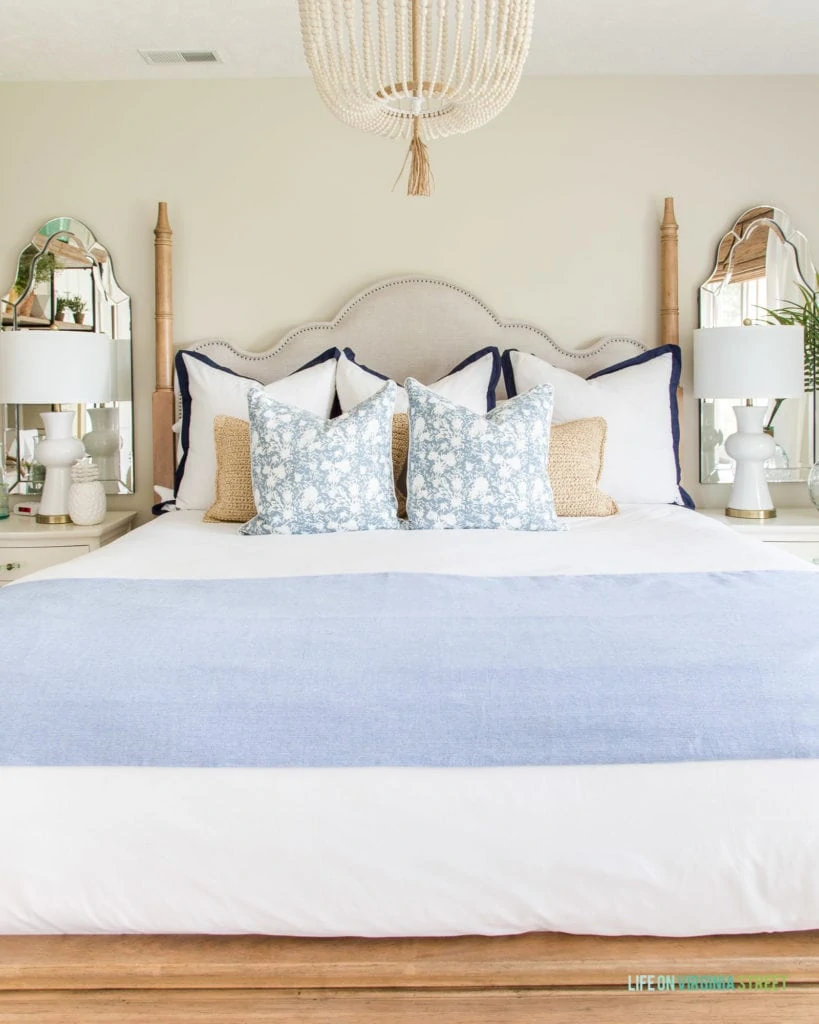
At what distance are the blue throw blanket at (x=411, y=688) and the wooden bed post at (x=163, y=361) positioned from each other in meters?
2.02

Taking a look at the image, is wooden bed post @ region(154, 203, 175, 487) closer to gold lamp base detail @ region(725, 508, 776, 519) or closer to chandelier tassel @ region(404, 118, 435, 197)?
chandelier tassel @ region(404, 118, 435, 197)

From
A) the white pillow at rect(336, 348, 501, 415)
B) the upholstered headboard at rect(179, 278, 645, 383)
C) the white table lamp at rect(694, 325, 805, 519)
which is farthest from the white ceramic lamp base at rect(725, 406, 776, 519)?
the white pillow at rect(336, 348, 501, 415)

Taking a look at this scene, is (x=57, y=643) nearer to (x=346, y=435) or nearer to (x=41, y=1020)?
(x=41, y=1020)

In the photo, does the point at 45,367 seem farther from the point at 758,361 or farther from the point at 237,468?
the point at 758,361

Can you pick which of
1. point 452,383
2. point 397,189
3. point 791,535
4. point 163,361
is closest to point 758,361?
point 791,535

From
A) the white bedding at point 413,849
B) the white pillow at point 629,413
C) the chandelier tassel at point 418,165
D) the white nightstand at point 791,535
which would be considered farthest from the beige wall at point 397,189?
the white bedding at point 413,849

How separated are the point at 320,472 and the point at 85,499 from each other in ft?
→ 3.75

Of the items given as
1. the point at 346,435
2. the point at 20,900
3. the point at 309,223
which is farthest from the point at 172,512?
the point at 20,900

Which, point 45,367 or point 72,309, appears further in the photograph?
point 72,309

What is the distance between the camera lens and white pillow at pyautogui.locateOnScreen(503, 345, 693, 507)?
3188mm

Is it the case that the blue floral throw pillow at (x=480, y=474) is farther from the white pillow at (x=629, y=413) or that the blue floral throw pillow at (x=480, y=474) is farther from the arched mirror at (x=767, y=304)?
the arched mirror at (x=767, y=304)

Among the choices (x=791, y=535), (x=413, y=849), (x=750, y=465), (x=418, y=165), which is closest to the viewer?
(x=413, y=849)

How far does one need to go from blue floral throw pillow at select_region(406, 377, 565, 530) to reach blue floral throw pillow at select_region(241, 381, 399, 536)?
123 mm

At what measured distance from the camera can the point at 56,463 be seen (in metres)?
3.35
